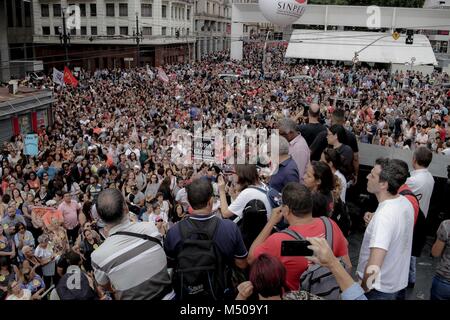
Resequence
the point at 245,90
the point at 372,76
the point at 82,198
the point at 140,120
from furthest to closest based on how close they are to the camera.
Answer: the point at 372,76 < the point at 245,90 < the point at 140,120 < the point at 82,198

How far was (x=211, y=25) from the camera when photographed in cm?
7100

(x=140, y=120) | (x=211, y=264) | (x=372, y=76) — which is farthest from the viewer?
(x=372, y=76)

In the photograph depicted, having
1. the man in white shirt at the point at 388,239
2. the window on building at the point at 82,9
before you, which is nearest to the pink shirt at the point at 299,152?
the man in white shirt at the point at 388,239

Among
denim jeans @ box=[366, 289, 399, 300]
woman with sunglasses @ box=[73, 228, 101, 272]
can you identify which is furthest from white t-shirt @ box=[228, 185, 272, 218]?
woman with sunglasses @ box=[73, 228, 101, 272]

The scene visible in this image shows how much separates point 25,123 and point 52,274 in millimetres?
13647

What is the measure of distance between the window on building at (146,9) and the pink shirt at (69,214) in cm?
4349

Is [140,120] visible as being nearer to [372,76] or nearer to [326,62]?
[372,76]

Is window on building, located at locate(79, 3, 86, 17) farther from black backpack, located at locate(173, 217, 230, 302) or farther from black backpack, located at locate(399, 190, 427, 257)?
black backpack, located at locate(173, 217, 230, 302)

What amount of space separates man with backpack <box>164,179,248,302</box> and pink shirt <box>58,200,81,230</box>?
606 cm

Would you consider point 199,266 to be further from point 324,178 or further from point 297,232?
point 324,178

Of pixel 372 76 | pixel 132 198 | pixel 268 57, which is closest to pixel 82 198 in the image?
pixel 132 198

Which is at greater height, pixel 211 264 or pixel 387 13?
pixel 387 13

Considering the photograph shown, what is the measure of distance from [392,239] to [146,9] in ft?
163
